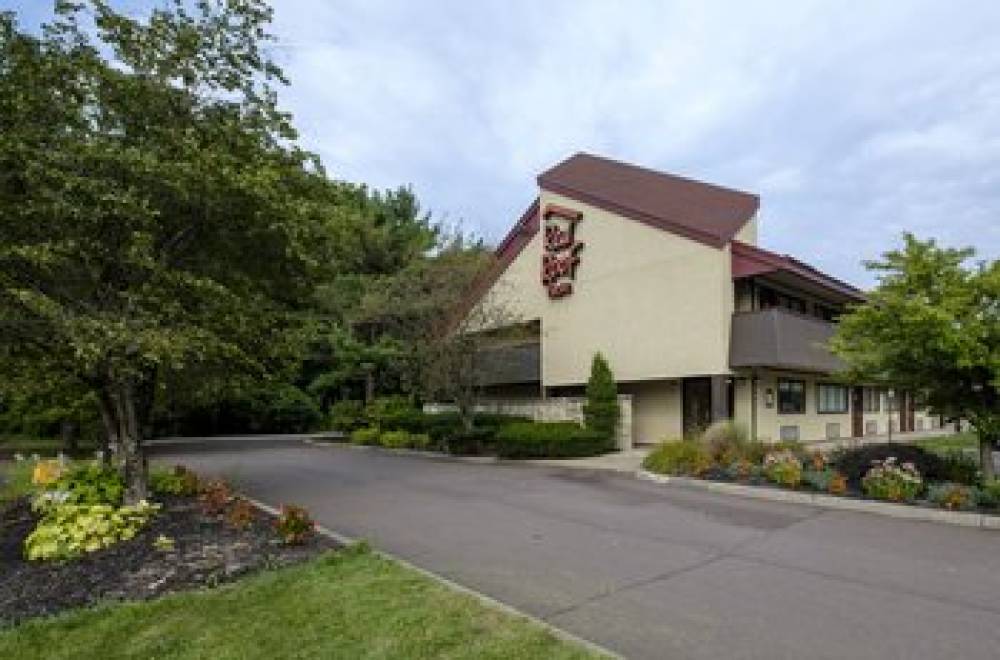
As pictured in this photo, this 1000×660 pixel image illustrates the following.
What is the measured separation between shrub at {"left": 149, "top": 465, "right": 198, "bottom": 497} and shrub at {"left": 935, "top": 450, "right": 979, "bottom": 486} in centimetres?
1289

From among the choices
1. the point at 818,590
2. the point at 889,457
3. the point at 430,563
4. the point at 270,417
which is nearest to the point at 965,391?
the point at 889,457

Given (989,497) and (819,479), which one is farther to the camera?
(819,479)

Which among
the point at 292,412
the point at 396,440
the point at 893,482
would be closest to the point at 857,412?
the point at 396,440

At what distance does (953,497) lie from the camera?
36.2 ft

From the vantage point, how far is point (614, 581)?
718cm

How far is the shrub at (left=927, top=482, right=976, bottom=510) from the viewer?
11.0 metres

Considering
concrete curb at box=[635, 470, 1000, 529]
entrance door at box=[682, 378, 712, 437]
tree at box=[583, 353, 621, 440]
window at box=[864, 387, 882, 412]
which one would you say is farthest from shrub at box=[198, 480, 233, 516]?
window at box=[864, 387, 882, 412]

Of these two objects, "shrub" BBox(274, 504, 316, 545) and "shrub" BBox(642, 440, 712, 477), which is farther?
"shrub" BBox(642, 440, 712, 477)

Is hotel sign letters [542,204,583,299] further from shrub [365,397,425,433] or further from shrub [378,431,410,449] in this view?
shrub [378,431,410,449]

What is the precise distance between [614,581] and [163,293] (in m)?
7.63

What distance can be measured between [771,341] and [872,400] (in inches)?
512

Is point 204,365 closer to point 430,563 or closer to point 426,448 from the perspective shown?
point 430,563

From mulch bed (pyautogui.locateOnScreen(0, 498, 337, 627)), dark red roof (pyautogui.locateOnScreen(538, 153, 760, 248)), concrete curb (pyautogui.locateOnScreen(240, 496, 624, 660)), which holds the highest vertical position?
dark red roof (pyautogui.locateOnScreen(538, 153, 760, 248))

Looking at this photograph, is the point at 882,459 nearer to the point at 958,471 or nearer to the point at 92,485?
the point at 958,471
